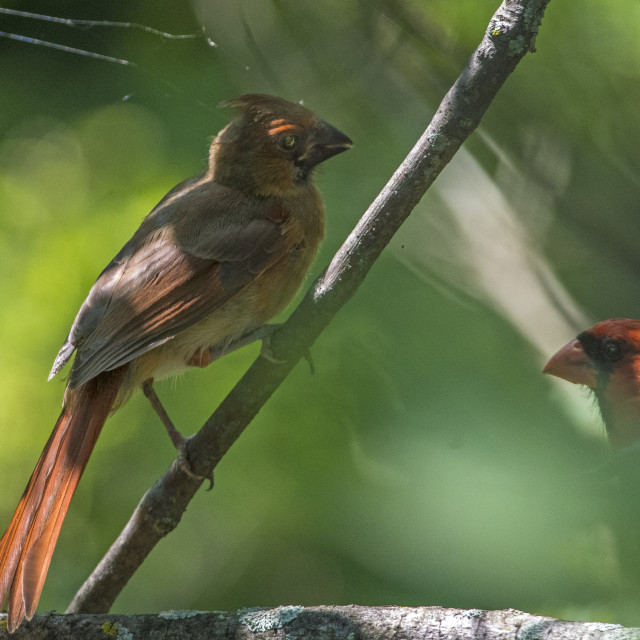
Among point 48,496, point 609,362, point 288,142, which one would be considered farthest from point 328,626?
point 288,142

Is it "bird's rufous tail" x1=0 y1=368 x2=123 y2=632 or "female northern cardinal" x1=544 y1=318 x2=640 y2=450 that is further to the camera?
"female northern cardinal" x1=544 y1=318 x2=640 y2=450

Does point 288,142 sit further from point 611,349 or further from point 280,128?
point 611,349

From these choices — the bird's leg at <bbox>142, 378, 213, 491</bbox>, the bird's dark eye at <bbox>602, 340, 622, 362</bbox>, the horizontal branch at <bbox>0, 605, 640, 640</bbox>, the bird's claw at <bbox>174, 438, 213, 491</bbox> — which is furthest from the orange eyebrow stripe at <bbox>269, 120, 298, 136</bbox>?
the horizontal branch at <bbox>0, 605, 640, 640</bbox>

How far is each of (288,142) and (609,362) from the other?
50.7 inches

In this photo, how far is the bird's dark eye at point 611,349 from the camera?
2848 mm

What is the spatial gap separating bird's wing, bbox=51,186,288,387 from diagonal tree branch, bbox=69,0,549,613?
44 centimetres

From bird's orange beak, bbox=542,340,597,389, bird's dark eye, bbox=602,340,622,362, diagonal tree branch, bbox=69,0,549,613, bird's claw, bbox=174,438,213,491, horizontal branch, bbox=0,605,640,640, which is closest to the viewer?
horizontal branch, bbox=0,605,640,640

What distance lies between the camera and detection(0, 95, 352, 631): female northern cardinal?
264 cm

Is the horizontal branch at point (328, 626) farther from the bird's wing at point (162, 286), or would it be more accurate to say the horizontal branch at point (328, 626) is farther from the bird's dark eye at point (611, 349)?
the bird's dark eye at point (611, 349)

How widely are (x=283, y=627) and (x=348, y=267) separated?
0.82 metres

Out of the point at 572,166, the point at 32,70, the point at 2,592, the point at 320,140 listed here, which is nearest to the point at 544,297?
the point at 572,166

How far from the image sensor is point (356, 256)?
2100 mm

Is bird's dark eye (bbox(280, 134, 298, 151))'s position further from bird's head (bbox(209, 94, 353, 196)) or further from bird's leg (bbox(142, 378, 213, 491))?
bird's leg (bbox(142, 378, 213, 491))

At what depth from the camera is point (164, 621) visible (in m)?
1.93
